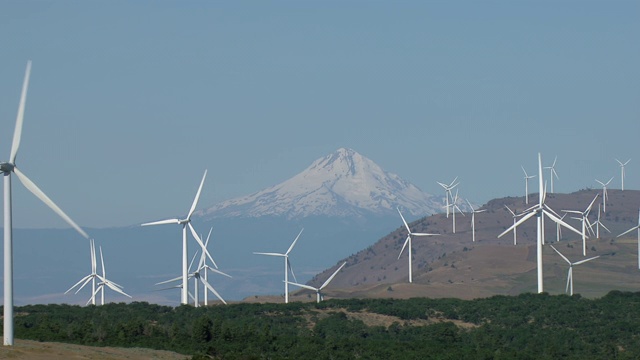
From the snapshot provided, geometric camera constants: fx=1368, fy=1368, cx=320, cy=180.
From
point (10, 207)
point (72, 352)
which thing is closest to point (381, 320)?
point (72, 352)

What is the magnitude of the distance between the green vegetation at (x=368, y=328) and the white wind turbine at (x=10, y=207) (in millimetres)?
12227

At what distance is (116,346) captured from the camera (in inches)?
3381

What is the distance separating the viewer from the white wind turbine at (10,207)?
2552 inches

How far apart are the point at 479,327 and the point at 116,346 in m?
48.7

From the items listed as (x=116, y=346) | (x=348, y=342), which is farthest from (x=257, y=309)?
(x=116, y=346)

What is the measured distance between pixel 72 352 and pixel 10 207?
10.6 metres

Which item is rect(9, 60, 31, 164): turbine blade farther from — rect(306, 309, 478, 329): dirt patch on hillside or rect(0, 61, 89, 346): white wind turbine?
rect(306, 309, 478, 329): dirt patch on hillside

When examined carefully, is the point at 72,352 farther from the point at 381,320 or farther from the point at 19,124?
the point at 381,320

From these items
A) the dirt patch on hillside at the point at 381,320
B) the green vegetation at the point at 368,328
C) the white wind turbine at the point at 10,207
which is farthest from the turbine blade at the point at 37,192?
the dirt patch on hillside at the point at 381,320

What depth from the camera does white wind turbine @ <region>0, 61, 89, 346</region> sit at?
64.8 meters

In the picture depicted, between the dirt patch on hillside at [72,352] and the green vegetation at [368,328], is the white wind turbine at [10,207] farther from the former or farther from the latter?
the green vegetation at [368,328]

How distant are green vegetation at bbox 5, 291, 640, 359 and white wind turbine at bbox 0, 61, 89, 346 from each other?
12227 millimetres

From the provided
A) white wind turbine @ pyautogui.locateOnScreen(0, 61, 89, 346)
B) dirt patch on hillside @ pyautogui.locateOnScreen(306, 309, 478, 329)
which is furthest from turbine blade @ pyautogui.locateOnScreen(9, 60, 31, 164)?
dirt patch on hillside @ pyautogui.locateOnScreen(306, 309, 478, 329)

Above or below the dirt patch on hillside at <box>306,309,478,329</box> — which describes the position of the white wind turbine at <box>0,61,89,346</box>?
above
